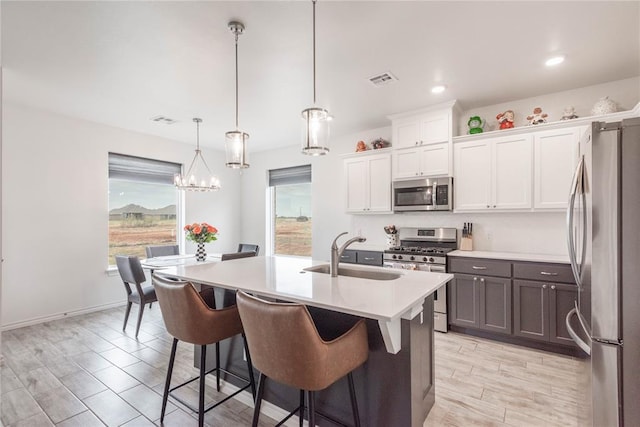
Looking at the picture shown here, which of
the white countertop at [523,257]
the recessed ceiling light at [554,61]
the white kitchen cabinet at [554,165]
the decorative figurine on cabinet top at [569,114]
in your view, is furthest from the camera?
the decorative figurine on cabinet top at [569,114]

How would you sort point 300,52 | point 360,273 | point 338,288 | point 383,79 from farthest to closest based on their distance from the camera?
point 383,79, point 300,52, point 360,273, point 338,288

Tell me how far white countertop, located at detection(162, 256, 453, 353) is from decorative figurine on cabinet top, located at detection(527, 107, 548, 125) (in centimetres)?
255

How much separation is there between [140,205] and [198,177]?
1.21 meters

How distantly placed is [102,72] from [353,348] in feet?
11.1

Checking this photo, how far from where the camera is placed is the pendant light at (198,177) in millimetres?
4109

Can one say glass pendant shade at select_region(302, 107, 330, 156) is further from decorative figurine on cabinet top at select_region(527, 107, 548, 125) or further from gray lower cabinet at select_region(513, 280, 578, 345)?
decorative figurine on cabinet top at select_region(527, 107, 548, 125)

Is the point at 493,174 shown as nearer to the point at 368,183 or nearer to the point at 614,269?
the point at 368,183

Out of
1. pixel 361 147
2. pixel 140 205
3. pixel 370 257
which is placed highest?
pixel 361 147

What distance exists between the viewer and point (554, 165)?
10.4 ft

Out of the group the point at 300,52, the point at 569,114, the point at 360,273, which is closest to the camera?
the point at 360,273

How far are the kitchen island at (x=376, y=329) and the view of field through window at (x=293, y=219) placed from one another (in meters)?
3.66

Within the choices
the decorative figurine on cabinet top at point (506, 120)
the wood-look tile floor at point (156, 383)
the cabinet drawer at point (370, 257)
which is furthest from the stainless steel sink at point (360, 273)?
the decorative figurine on cabinet top at point (506, 120)

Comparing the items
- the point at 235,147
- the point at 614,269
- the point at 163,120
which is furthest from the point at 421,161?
the point at 163,120

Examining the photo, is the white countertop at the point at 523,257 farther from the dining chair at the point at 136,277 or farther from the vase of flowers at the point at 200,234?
the dining chair at the point at 136,277
